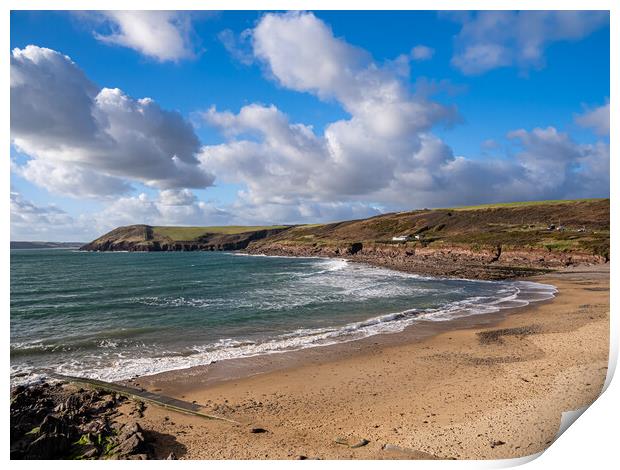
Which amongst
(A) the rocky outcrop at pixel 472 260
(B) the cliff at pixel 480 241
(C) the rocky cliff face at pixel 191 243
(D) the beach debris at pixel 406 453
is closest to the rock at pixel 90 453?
(D) the beach debris at pixel 406 453

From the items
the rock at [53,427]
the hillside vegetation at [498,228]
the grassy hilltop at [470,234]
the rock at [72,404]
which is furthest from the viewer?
the hillside vegetation at [498,228]

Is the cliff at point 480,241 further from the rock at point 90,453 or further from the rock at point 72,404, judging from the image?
the rock at point 90,453

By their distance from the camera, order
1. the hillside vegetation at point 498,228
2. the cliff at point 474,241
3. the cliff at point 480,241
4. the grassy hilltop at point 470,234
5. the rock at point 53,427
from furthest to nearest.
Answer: the hillside vegetation at point 498,228 → the grassy hilltop at point 470,234 → the cliff at point 474,241 → the cliff at point 480,241 → the rock at point 53,427

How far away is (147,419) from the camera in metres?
11.2

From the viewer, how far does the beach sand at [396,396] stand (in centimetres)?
948

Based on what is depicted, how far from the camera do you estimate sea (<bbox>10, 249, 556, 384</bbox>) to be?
18297mm

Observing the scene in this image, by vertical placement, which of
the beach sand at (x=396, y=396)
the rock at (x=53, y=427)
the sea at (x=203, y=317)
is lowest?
the sea at (x=203, y=317)

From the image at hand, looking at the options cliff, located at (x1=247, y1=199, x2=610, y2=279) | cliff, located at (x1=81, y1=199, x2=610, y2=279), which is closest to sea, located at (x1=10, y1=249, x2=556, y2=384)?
cliff, located at (x1=247, y1=199, x2=610, y2=279)

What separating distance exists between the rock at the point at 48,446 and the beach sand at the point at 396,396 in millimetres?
2184

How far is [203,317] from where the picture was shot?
89.8ft

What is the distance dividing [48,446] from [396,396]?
10.8 meters

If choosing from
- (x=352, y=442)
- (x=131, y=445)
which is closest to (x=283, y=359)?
(x=352, y=442)

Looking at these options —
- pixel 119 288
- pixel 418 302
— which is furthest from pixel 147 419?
pixel 119 288

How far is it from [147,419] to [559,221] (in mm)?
115820
